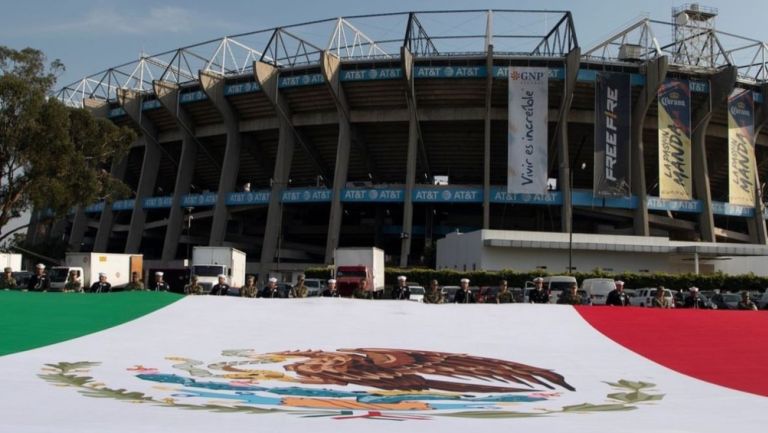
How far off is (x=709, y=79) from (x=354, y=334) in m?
58.8

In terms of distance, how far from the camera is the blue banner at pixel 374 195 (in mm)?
63000

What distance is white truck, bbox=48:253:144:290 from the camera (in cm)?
3795

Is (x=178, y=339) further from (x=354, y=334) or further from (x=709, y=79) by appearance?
(x=709, y=79)

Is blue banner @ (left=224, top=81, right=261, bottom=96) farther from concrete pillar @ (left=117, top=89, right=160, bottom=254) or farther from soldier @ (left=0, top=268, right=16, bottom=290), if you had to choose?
soldier @ (left=0, top=268, right=16, bottom=290)

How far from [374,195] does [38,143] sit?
29863mm

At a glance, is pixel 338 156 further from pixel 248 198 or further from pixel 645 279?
pixel 645 279

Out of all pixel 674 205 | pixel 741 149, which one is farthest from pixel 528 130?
pixel 741 149

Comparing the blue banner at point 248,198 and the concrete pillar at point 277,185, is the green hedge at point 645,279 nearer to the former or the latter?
the concrete pillar at point 277,185

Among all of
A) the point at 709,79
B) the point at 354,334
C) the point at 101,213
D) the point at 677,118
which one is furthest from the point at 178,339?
the point at 101,213

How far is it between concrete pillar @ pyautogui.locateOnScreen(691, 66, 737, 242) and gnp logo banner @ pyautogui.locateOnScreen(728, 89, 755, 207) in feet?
5.29

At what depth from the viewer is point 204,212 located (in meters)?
75.5

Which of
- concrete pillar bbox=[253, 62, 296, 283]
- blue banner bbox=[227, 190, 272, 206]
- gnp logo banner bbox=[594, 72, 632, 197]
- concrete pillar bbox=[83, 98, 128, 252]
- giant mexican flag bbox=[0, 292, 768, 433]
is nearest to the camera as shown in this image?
giant mexican flag bbox=[0, 292, 768, 433]

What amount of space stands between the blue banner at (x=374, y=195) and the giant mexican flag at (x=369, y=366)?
1934 inches

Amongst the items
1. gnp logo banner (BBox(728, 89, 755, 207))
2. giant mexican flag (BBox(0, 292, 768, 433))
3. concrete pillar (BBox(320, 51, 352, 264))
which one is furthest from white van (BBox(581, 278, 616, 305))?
gnp logo banner (BBox(728, 89, 755, 207))
